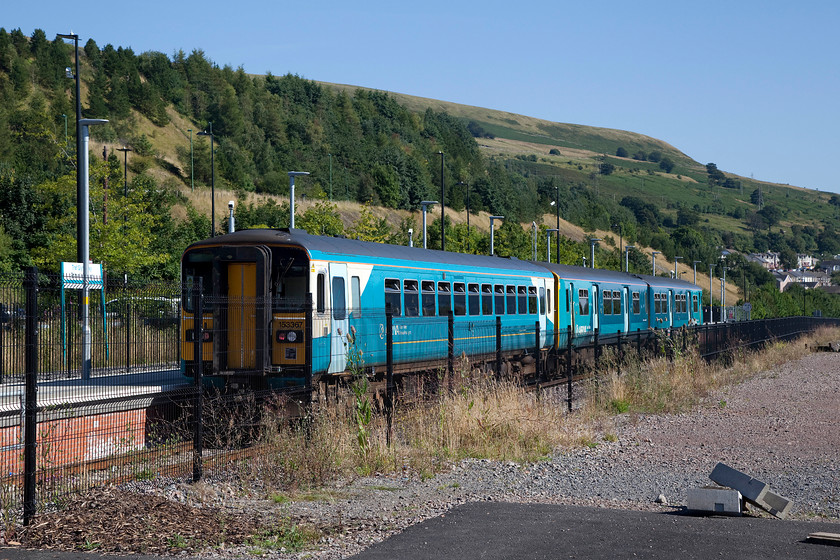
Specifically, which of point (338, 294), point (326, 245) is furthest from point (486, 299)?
point (326, 245)

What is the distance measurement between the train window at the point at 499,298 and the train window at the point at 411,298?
183 inches

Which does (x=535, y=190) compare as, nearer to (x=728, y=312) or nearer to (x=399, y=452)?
(x=728, y=312)

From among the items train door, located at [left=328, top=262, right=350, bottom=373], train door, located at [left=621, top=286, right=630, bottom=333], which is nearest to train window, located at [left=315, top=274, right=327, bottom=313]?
train door, located at [left=328, top=262, right=350, bottom=373]

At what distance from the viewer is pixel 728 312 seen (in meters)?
80.2

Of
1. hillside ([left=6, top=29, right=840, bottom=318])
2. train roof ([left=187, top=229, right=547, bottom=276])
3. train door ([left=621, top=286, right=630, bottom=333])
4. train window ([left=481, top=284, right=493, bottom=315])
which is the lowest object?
train door ([left=621, top=286, right=630, bottom=333])

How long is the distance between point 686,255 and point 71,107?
98802 mm

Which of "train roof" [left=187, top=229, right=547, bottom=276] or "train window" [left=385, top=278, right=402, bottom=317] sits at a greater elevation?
"train roof" [left=187, top=229, right=547, bottom=276]

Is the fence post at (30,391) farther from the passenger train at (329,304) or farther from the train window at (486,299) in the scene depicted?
the train window at (486,299)

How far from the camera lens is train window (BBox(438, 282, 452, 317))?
20875 millimetres

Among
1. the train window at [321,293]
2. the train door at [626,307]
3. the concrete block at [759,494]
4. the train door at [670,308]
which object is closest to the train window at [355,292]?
the train window at [321,293]

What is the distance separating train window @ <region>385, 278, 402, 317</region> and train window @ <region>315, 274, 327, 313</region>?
2366mm

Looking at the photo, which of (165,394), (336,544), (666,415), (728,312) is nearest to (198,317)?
(165,394)

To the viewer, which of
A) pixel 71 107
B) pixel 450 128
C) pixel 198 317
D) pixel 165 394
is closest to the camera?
pixel 198 317

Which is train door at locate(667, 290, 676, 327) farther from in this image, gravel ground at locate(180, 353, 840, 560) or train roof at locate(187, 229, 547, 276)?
gravel ground at locate(180, 353, 840, 560)
